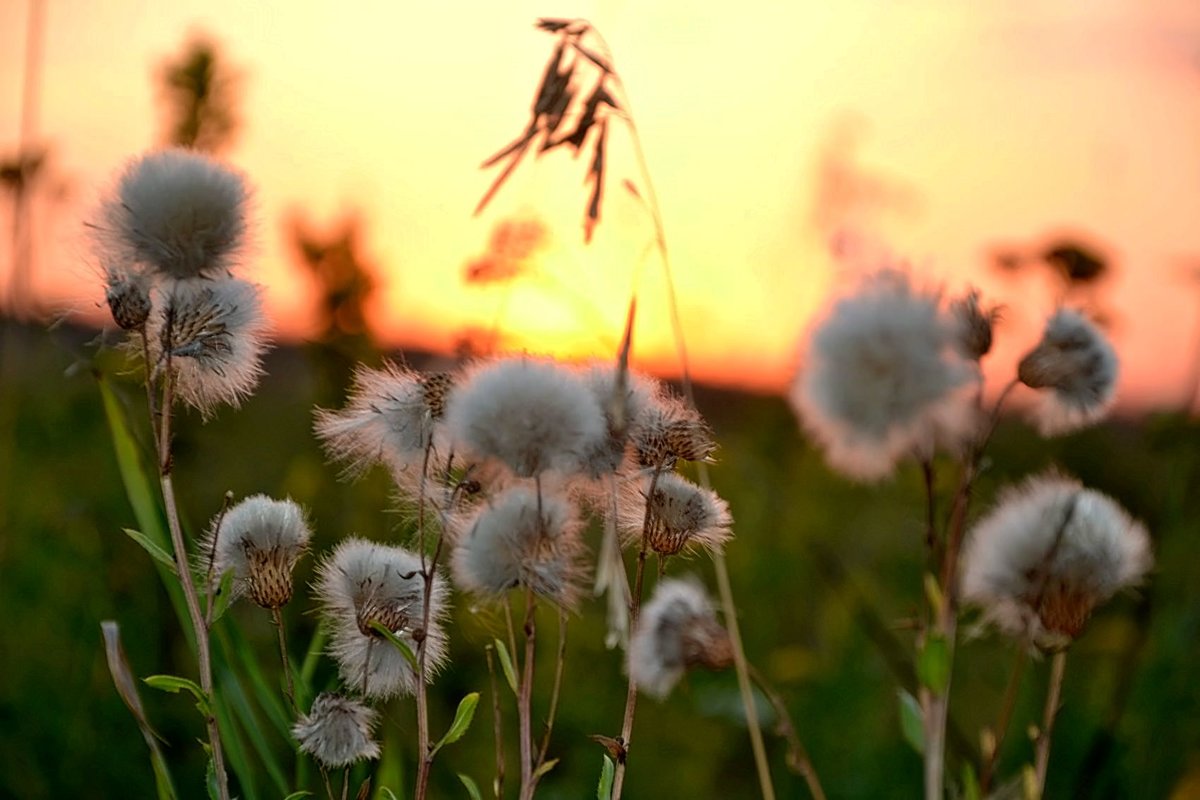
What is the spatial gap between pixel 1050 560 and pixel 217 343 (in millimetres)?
816

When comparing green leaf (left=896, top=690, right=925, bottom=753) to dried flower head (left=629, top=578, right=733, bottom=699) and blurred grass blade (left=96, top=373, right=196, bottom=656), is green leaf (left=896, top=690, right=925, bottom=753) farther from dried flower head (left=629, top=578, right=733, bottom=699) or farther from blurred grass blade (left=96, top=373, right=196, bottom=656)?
blurred grass blade (left=96, top=373, right=196, bottom=656)

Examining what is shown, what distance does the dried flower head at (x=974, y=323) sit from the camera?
1074 mm

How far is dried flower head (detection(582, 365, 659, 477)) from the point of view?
978 millimetres

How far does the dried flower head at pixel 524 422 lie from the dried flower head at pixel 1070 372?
490mm

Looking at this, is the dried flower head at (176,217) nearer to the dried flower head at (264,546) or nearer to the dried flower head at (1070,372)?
the dried flower head at (264,546)

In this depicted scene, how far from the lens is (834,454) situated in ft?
3.35

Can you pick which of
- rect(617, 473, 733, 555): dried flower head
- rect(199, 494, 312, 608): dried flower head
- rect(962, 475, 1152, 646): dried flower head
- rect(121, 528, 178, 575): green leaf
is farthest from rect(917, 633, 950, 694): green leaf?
rect(121, 528, 178, 575): green leaf

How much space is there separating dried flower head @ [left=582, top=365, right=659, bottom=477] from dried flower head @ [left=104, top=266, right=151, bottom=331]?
1.24ft

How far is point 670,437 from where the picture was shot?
1092 millimetres

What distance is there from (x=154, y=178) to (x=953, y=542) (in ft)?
2.56

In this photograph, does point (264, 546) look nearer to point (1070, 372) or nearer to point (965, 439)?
point (965, 439)

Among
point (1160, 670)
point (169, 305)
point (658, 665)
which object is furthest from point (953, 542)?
point (1160, 670)

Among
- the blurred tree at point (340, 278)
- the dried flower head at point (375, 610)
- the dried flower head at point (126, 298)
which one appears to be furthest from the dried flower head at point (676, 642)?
the blurred tree at point (340, 278)

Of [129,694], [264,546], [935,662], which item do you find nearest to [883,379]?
[935,662]
